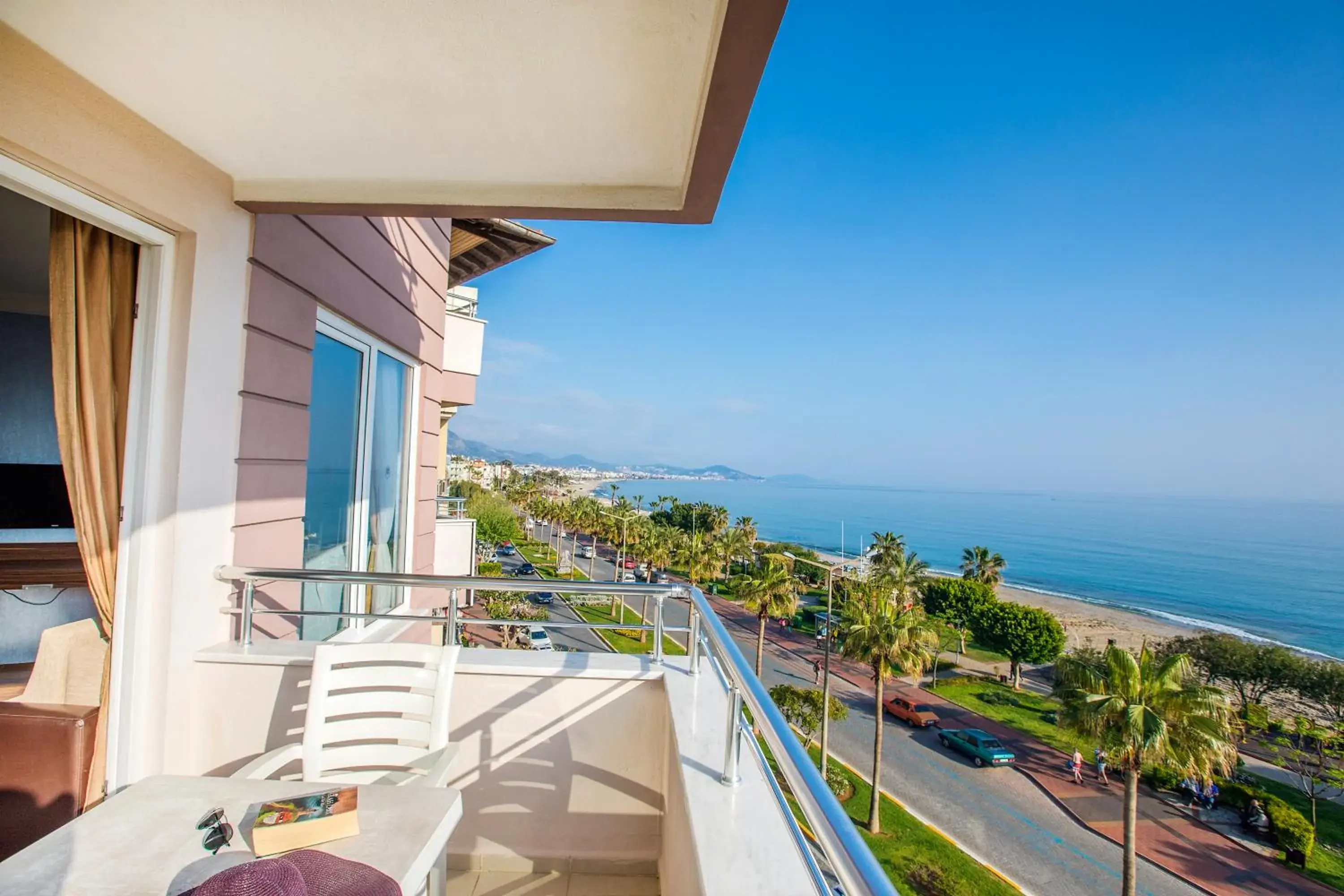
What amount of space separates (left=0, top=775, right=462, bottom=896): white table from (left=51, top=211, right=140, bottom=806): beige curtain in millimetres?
1082

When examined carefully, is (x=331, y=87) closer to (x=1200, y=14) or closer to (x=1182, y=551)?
(x=1200, y=14)

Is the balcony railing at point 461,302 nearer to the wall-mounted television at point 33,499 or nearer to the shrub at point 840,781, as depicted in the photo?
the wall-mounted television at point 33,499

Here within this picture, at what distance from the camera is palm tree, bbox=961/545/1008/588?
4319 centimetres

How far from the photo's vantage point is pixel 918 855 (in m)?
17.8

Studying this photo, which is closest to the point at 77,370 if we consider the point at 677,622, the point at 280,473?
the point at 280,473

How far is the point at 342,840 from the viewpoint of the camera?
130 centimetres

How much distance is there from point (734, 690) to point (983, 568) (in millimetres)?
47950

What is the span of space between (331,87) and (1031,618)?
40.9 meters

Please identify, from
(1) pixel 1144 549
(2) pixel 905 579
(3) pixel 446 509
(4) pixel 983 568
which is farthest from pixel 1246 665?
(1) pixel 1144 549

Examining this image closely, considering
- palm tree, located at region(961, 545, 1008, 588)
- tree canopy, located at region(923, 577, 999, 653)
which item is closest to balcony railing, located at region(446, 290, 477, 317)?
tree canopy, located at region(923, 577, 999, 653)

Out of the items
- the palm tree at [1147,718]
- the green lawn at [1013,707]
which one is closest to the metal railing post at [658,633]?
the palm tree at [1147,718]

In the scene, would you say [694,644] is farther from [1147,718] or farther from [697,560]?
[697,560]

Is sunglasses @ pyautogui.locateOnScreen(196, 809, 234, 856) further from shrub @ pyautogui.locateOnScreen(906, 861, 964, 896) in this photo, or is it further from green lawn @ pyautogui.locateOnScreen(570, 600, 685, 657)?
green lawn @ pyautogui.locateOnScreen(570, 600, 685, 657)

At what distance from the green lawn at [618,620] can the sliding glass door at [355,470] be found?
22.9 m
